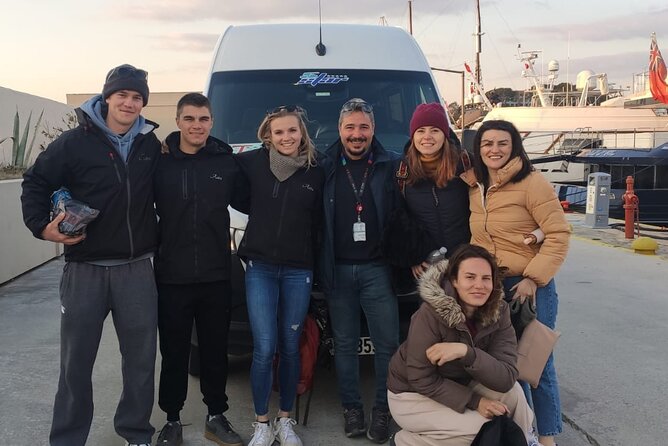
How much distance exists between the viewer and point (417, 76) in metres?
5.22

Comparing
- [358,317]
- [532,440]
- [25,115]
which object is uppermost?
[25,115]

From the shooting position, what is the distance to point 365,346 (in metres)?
3.95

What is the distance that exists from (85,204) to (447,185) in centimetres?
188

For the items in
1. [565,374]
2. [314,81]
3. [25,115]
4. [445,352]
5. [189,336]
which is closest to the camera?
[445,352]

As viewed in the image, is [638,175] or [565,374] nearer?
[565,374]

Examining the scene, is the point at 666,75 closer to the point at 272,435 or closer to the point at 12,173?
the point at 12,173

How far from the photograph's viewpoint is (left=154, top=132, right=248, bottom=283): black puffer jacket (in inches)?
134

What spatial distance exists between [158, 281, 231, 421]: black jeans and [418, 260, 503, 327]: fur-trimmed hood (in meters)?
1.17

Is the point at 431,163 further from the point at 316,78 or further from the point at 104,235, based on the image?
the point at 316,78

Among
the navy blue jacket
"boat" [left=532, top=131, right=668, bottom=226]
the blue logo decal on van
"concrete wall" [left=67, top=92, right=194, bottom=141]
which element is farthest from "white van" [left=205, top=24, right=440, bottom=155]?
"concrete wall" [left=67, top=92, right=194, bottom=141]

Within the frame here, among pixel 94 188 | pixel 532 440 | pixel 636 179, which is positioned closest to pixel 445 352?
pixel 532 440

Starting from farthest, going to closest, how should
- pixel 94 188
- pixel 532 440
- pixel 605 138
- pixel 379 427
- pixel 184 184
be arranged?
pixel 605 138 < pixel 379 427 < pixel 184 184 < pixel 532 440 < pixel 94 188

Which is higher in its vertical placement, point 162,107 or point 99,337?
point 162,107

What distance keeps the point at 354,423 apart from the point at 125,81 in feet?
7.57
